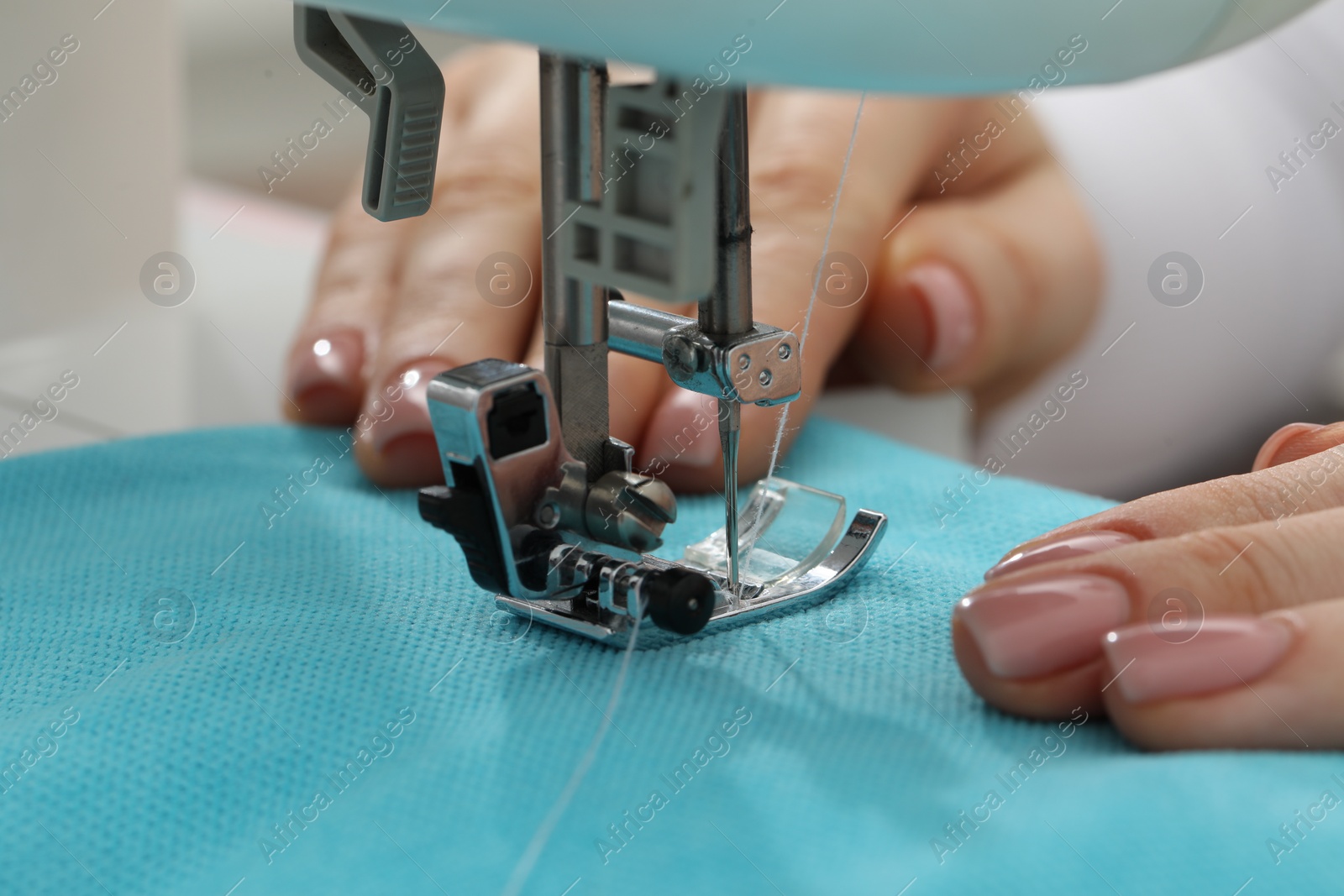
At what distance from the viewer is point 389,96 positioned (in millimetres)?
461

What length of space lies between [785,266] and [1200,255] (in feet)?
1.74

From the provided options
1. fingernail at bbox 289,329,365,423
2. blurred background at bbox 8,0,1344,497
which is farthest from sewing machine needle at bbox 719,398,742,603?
blurred background at bbox 8,0,1344,497

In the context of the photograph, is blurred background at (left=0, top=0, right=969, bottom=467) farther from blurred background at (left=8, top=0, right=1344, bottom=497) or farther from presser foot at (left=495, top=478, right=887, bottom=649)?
presser foot at (left=495, top=478, right=887, bottom=649)

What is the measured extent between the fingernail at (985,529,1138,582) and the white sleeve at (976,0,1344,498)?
2.15 feet

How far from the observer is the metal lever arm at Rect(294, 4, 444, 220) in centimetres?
→ 45

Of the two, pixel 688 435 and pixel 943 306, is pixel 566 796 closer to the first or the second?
pixel 688 435

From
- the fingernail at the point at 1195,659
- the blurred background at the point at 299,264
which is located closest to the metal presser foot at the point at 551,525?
the fingernail at the point at 1195,659

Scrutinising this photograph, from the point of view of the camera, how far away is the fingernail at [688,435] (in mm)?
657

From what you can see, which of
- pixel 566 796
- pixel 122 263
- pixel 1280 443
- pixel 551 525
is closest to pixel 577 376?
pixel 551 525

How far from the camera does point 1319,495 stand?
0.48 metres

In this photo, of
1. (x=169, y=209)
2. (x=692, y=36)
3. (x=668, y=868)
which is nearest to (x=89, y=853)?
(x=668, y=868)

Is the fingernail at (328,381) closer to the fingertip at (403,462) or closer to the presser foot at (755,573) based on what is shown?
the fingertip at (403,462)

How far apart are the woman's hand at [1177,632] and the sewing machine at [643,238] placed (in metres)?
0.10

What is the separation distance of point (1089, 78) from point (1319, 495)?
7.6 inches
